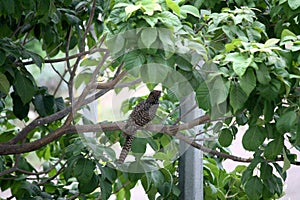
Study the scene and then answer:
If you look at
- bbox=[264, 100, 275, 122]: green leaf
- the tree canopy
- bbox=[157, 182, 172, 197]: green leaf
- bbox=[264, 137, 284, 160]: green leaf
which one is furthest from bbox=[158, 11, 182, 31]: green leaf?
bbox=[157, 182, 172, 197]: green leaf

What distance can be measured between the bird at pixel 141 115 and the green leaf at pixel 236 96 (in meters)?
0.14

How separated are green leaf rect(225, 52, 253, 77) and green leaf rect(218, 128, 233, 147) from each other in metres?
0.31

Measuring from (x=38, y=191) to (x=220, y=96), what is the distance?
77 centimetres

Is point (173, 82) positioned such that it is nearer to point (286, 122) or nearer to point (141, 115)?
point (141, 115)

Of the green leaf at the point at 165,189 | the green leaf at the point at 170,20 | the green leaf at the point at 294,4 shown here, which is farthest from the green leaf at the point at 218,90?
the green leaf at the point at 165,189

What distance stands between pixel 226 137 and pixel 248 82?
32 centimetres

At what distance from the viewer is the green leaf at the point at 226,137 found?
142 centimetres

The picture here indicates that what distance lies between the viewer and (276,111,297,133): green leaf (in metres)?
1.19

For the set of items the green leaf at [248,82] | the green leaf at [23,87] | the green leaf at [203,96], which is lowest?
the green leaf at [23,87]

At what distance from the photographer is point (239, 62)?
3.72ft

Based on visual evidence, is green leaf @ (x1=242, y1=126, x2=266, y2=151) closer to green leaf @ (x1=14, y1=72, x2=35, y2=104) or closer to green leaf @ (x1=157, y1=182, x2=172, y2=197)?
green leaf @ (x1=157, y1=182, x2=172, y2=197)

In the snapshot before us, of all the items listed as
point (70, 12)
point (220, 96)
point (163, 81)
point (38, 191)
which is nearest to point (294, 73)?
point (220, 96)

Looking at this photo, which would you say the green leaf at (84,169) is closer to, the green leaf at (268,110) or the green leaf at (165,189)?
the green leaf at (165,189)

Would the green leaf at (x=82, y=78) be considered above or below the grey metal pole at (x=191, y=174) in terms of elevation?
above
